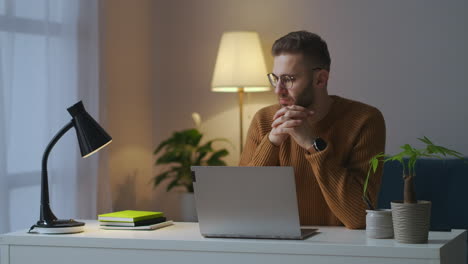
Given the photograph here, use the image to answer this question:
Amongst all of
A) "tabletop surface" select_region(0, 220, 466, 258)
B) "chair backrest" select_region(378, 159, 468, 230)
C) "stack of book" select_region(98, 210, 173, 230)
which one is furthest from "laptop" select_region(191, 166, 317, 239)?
"chair backrest" select_region(378, 159, 468, 230)

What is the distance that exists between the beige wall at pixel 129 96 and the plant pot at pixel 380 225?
7.29 feet

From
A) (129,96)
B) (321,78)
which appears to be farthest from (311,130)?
(129,96)

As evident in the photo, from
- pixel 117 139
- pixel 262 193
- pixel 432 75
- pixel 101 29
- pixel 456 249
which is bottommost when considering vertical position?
pixel 456 249

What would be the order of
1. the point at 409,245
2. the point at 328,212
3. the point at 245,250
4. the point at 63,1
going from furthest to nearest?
the point at 63,1 → the point at 328,212 → the point at 245,250 → the point at 409,245

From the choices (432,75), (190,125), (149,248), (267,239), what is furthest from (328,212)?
(190,125)

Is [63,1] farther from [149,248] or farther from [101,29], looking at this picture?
[149,248]

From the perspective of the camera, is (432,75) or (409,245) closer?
(409,245)

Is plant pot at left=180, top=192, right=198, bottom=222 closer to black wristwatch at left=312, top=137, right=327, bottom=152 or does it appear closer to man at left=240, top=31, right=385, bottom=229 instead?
man at left=240, top=31, right=385, bottom=229

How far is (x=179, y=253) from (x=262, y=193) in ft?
0.97

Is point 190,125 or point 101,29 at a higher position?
point 101,29

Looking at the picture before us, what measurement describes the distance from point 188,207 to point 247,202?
2.08 metres

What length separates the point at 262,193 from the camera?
1933 mm

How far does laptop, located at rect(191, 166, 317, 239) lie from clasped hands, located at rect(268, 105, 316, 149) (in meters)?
0.36

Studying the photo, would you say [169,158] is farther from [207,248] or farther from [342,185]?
[207,248]
